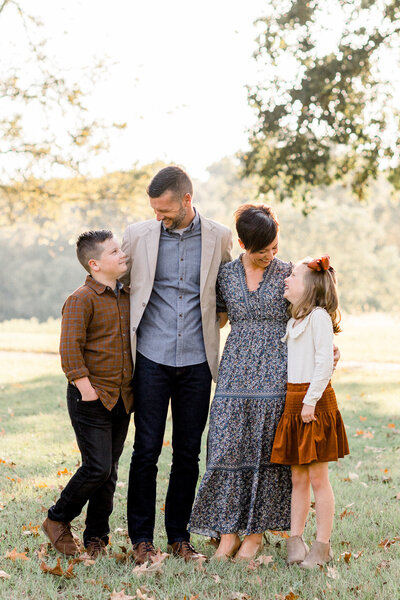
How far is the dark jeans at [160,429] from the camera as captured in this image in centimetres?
Result: 416

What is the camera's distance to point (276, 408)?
4.18 m

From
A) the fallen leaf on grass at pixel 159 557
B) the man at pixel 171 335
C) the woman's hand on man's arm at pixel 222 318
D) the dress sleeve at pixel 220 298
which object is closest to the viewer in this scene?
the fallen leaf on grass at pixel 159 557

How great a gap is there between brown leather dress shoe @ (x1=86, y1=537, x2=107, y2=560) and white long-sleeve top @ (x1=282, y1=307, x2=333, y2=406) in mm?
1496

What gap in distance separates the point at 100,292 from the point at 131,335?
1.01ft

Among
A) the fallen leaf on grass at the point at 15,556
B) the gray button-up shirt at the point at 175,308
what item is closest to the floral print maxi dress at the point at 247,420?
the gray button-up shirt at the point at 175,308

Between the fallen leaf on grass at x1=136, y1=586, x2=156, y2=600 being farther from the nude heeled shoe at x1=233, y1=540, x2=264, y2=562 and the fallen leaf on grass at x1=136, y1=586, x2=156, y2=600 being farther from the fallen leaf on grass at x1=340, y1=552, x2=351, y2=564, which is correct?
the fallen leaf on grass at x1=340, y1=552, x2=351, y2=564

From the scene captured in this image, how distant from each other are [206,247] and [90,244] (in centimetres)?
69

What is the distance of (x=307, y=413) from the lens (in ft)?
13.2

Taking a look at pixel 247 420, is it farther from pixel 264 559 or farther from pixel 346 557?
pixel 346 557

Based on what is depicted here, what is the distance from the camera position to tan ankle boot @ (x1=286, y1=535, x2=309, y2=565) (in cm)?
411

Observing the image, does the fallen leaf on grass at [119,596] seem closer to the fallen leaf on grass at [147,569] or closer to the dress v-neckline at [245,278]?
the fallen leaf on grass at [147,569]

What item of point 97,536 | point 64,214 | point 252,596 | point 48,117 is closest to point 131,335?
point 97,536

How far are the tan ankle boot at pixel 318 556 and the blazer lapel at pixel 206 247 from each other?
163 centimetres

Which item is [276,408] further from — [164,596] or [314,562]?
[164,596]
